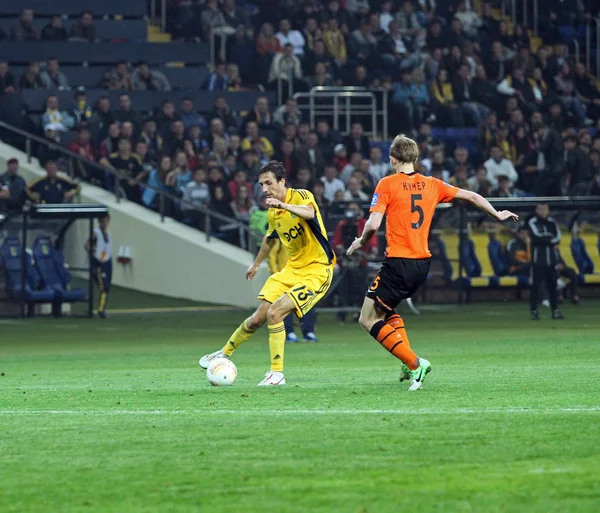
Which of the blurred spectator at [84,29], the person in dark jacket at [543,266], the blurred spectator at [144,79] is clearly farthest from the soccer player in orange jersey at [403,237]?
the blurred spectator at [84,29]

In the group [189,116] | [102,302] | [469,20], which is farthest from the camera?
[469,20]

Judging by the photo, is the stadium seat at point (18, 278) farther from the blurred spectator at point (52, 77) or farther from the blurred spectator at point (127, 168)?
the blurred spectator at point (52, 77)

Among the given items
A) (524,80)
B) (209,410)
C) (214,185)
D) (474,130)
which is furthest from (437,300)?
(209,410)

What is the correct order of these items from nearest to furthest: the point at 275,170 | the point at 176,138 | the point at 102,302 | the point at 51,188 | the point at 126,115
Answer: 1. the point at 275,170
2. the point at 102,302
3. the point at 51,188
4. the point at 176,138
5. the point at 126,115

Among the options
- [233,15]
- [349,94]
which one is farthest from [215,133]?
[233,15]

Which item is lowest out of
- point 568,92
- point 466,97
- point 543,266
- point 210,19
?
point 543,266

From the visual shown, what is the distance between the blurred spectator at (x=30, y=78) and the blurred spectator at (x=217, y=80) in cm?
439

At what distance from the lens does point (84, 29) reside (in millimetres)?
33094

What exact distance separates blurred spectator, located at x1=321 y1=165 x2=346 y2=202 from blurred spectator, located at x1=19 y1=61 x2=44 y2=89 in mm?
6976

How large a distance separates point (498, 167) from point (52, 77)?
1060cm

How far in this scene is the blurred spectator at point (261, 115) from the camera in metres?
32.1

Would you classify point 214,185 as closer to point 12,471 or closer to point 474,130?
point 474,130

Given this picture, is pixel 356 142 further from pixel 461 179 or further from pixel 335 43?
pixel 335 43

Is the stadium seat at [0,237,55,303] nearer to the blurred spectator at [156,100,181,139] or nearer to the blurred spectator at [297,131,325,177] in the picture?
the blurred spectator at [156,100,181,139]
